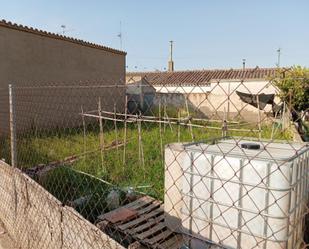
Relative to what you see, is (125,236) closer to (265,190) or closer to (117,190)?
(117,190)

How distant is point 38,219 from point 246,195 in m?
2.27

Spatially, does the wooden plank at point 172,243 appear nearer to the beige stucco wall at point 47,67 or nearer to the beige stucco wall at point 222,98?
the beige stucco wall at point 222,98

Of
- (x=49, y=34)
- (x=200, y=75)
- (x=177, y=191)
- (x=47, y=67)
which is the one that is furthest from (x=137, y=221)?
(x=200, y=75)

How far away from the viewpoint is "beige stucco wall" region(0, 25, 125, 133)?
9.66 m

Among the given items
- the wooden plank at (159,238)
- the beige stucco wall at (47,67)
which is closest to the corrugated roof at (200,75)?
the beige stucco wall at (47,67)

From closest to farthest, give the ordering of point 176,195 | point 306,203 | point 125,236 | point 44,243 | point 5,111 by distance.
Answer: point 306,203 < point 176,195 < point 44,243 < point 125,236 < point 5,111

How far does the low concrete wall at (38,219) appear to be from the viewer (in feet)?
8.34

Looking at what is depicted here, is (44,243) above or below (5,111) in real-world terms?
below

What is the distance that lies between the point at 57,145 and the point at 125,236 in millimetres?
4570

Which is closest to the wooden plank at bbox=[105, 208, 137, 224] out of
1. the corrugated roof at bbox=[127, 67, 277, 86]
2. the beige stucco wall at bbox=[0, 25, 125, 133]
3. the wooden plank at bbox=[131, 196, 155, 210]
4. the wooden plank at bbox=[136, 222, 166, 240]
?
the wooden plank at bbox=[131, 196, 155, 210]

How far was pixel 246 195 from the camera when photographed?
1.97 meters

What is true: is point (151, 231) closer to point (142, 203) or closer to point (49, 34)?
point (142, 203)

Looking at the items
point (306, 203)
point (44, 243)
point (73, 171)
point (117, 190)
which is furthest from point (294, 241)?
point (73, 171)

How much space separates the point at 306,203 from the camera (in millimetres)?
2324
